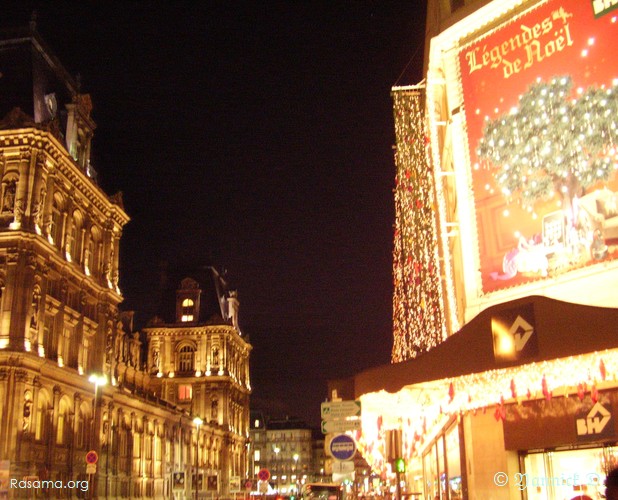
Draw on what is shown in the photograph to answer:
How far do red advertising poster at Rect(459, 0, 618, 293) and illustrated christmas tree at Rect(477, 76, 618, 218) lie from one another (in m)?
0.03

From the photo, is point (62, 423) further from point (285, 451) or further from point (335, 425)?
point (285, 451)

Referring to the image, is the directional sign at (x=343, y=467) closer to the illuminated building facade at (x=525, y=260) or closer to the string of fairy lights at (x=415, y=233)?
the illuminated building facade at (x=525, y=260)

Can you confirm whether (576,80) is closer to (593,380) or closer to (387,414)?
(593,380)

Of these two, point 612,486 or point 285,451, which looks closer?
point 612,486

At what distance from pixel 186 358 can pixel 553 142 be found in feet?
228

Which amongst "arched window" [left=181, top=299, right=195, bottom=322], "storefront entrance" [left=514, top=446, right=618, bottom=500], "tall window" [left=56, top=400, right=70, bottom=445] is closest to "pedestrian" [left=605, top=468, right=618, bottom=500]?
"storefront entrance" [left=514, top=446, right=618, bottom=500]

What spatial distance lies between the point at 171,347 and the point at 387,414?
64377 mm

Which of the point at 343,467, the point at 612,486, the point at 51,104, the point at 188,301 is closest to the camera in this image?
the point at 612,486

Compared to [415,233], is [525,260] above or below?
below

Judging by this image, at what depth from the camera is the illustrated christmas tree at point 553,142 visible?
16.9 metres

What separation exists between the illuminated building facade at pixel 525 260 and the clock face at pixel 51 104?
99.0 ft

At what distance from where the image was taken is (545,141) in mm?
18344

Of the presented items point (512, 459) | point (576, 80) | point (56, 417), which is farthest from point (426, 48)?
point (56, 417)

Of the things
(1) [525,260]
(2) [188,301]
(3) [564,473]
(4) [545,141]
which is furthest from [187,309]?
(3) [564,473]
